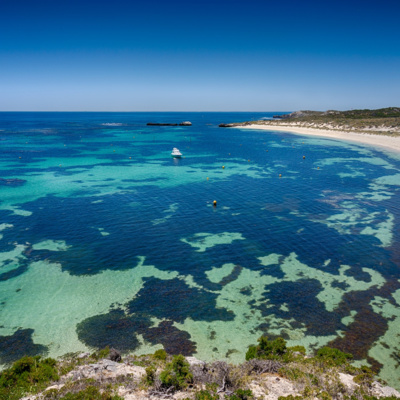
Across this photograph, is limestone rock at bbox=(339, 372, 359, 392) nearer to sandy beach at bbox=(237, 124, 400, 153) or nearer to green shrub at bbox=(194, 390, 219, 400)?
green shrub at bbox=(194, 390, 219, 400)

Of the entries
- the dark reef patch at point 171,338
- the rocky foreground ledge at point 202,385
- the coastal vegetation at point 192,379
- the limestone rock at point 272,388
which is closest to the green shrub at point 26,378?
the coastal vegetation at point 192,379

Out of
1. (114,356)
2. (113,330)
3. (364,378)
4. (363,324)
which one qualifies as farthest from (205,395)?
(363,324)

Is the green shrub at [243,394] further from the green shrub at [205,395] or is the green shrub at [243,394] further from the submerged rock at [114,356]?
the submerged rock at [114,356]

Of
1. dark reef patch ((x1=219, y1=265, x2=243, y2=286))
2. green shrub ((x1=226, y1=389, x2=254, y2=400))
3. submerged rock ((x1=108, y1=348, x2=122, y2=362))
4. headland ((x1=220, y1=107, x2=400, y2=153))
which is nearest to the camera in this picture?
green shrub ((x1=226, y1=389, x2=254, y2=400))

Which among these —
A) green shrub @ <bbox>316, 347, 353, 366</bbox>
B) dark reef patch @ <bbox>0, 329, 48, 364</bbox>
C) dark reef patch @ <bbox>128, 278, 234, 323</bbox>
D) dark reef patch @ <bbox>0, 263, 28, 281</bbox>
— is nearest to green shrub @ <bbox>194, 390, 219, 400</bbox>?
green shrub @ <bbox>316, 347, 353, 366</bbox>

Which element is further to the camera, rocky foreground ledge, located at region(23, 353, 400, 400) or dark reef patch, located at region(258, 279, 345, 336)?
dark reef patch, located at region(258, 279, 345, 336)

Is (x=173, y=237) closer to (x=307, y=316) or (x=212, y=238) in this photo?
(x=212, y=238)

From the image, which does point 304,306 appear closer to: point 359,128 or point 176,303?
point 176,303

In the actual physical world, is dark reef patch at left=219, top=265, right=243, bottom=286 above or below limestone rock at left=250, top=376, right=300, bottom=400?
below

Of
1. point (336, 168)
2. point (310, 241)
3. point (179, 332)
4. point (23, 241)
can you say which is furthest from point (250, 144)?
point (179, 332)
